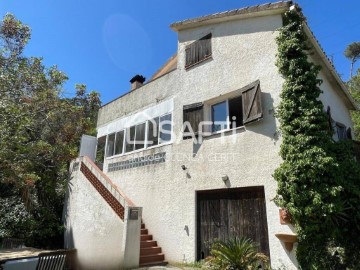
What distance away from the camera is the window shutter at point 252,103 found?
9.35 meters

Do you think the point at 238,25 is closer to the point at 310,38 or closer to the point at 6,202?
the point at 310,38

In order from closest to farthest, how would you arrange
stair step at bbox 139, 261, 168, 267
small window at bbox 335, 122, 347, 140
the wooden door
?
the wooden door, stair step at bbox 139, 261, 168, 267, small window at bbox 335, 122, 347, 140

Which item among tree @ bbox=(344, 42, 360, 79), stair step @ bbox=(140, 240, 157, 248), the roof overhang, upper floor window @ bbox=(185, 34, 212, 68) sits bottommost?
stair step @ bbox=(140, 240, 157, 248)

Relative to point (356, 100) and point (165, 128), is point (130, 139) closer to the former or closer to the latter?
point (165, 128)

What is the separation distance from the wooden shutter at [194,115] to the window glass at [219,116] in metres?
Answer: 0.56

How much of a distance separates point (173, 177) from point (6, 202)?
1074 cm

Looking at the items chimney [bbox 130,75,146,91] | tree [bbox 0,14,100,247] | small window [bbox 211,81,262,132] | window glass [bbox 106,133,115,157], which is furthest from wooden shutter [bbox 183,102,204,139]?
chimney [bbox 130,75,146,91]

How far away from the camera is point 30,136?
42.5ft

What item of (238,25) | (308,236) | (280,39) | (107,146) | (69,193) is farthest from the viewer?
(107,146)

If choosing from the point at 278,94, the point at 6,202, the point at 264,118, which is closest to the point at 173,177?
the point at 264,118

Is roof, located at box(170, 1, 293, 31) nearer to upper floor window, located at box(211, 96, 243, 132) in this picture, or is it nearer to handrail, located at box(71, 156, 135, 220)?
upper floor window, located at box(211, 96, 243, 132)

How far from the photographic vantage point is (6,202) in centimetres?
Result: 1538

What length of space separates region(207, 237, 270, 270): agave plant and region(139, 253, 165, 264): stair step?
3.17 metres

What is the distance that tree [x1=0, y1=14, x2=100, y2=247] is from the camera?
10.3 metres
